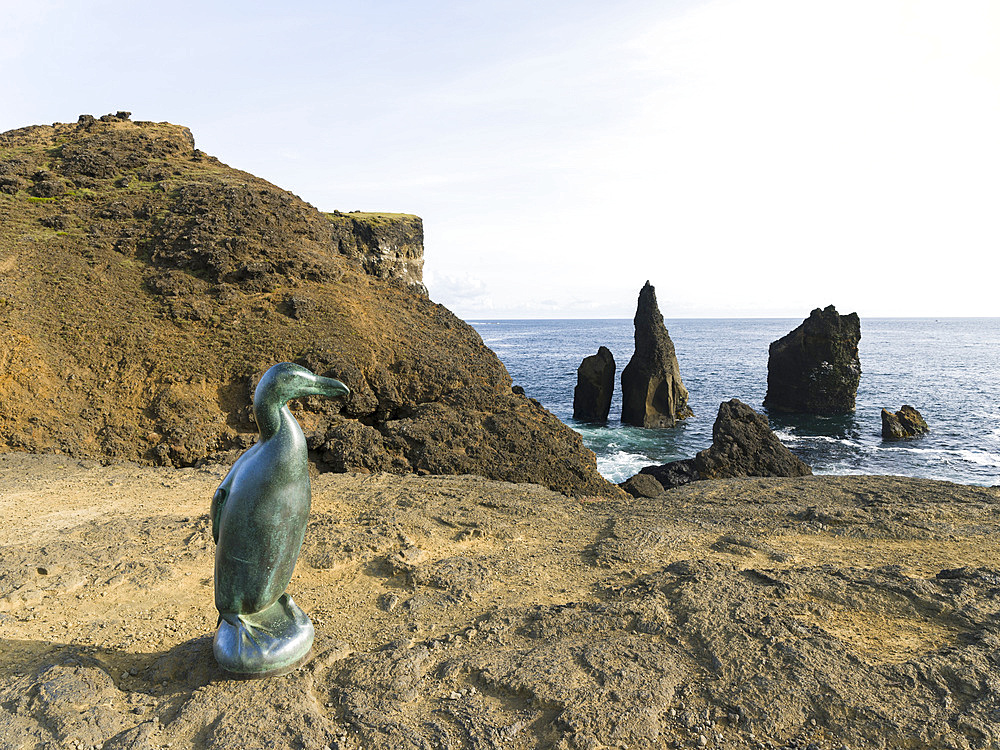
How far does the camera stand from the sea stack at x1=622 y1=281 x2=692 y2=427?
111 feet

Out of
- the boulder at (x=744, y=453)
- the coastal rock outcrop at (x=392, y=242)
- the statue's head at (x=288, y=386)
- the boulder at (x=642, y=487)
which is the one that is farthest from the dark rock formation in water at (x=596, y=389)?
the statue's head at (x=288, y=386)

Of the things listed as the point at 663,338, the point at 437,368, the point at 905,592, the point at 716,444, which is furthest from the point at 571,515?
the point at 663,338

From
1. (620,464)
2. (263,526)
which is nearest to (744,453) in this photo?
(620,464)

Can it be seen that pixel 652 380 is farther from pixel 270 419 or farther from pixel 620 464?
pixel 270 419

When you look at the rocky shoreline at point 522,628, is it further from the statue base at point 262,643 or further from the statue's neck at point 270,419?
the statue's neck at point 270,419

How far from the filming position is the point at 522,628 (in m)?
5.40

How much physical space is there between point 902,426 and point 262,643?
34.6 m

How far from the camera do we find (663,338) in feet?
116

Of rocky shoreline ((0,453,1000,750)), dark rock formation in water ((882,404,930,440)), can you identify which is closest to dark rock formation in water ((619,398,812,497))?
rocky shoreline ((0,453,1000,750))

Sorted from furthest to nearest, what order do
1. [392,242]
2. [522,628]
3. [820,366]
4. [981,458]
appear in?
[392,242]
[820,366]
[981,458]
[522,628]

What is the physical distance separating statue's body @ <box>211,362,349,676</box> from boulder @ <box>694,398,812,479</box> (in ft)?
43.2

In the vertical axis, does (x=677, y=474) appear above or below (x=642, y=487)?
below

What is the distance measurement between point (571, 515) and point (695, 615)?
365 cm

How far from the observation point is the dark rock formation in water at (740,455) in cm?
1532
